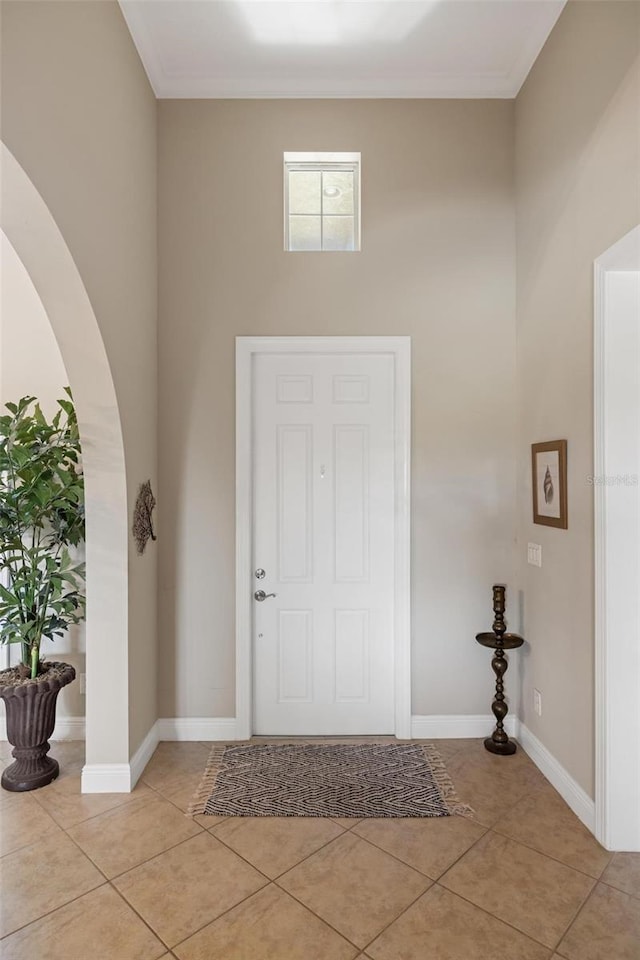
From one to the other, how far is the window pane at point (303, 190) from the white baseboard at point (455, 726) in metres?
3.04

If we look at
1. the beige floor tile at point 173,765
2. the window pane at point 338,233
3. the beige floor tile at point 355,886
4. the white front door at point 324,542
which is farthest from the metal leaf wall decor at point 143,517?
the window pane at point 338,233

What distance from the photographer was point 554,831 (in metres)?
2.32

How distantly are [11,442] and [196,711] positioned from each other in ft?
5.81

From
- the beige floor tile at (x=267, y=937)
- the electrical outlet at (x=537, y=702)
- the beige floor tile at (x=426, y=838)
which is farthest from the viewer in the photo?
the electrical outlet at (x=537, y=702)

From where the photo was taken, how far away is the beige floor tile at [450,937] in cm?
171

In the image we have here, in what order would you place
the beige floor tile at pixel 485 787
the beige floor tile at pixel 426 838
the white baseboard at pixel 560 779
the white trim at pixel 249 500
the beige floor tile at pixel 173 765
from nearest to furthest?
the beige floor tile at pixel 426 838, the white baseboard at pixel 560 779, the beige floor tile at pixel 485 787, the beige floor tile at pixel 173 765, the white trim at pixel 249 500

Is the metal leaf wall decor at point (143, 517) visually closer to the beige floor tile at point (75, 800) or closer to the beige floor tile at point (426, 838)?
the beige floor tile at point (75, 800)

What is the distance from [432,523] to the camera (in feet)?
10.3

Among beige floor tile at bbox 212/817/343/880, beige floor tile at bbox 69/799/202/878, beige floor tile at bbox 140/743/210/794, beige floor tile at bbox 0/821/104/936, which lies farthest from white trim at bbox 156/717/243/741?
beige floor tile at bbox 0/821/104/936

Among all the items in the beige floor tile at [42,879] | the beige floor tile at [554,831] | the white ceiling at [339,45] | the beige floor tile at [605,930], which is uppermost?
the white ceiling at [339,45]

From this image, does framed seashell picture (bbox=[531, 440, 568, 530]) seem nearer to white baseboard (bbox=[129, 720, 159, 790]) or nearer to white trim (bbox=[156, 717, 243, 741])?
white trim (bbox=[156, 717, 243, 741])

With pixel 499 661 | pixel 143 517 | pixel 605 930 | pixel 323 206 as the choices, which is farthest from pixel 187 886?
pixel 323 206

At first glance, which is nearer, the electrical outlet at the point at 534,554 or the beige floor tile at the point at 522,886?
the beige floor tile at the point at 522,886

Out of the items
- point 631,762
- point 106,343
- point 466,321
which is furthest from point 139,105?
point 631,762
